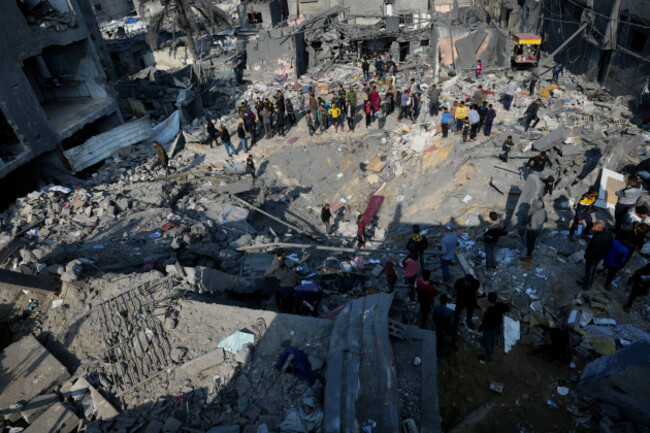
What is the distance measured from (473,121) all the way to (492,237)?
590 centimetres

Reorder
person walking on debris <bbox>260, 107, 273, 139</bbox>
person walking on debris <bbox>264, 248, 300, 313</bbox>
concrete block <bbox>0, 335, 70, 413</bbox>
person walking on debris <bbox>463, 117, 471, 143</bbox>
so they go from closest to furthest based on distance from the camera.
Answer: concrete block <bbox>0, 335, 70, 413</bbox> → person walking on debris <bbox>264, 248, 300, 313</bbox> → person walking on debris <bbox>463, 117, 471, 143</bbox> → person walking on debris <bbox>260, 107, 273, 139</bbox>

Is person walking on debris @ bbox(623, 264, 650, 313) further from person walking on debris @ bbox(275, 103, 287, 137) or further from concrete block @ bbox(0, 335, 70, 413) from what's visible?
person walking on debris @ bbox(275, 103, 287, 137)

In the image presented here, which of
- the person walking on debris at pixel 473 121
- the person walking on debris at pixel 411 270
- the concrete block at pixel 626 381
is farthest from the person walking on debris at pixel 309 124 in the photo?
the concrete block at pixel 626 381

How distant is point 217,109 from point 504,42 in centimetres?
1433

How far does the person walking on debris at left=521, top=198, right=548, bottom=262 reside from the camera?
6.94 m

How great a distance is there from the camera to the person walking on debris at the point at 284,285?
22.4 ft

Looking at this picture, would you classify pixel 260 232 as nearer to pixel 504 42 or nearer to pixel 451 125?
pixel 451 125

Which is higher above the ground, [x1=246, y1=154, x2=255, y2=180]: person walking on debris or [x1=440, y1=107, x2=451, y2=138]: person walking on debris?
[x1=440, y1=107, x2=451, y2=138]: person walking on debris

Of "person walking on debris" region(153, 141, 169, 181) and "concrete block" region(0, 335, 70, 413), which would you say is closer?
"concrete block" region(0, 335, 70, 413)

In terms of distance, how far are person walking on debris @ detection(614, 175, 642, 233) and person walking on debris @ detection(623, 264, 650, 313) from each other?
1800mm

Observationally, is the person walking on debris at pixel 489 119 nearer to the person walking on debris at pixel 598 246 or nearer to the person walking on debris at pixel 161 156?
the person walking on debris at pixel 598 246

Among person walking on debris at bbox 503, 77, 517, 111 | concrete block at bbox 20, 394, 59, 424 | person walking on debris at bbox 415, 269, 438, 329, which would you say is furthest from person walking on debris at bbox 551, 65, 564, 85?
concrete block at bbox 20, 394, 59, 424

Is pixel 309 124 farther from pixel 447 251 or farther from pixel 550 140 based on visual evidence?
pixel 447 251

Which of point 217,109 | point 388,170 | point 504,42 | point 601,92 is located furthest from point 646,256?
point 217,109
